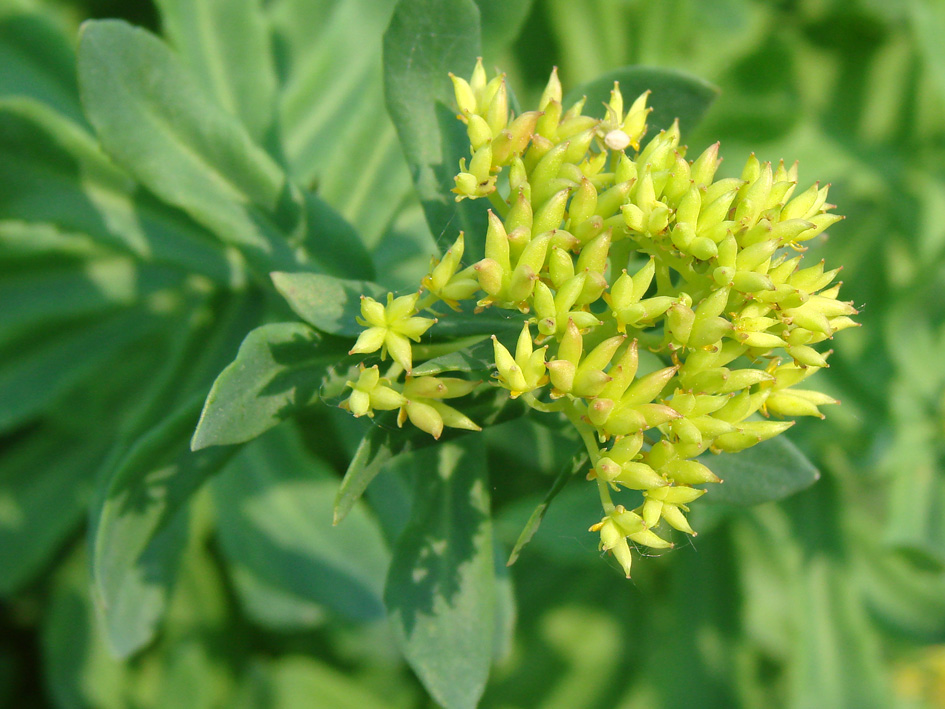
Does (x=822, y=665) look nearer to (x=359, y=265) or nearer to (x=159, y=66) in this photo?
(x=359, y=265)

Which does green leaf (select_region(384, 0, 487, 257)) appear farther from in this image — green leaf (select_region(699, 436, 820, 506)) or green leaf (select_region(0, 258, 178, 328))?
green leaf (select_region(0, 258, 178, 328))

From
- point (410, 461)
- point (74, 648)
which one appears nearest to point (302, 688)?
point (74, 648)

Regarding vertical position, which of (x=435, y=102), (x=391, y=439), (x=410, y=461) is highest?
(x=435, y=102)

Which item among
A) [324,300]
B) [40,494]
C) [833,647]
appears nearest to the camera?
[324,300]

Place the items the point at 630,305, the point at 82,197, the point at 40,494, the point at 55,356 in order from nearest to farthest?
the point at 630,305
the point at 82,197
the point at 55,356
the point at 40,494

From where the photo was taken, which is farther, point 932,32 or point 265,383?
point 932,32

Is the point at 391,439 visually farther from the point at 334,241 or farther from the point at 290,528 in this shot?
the point at 290,528

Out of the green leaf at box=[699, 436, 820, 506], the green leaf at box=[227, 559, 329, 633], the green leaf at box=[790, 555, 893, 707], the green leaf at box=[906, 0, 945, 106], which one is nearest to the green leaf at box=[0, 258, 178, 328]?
the green leaf at box=[227, 559, 329, 633]
